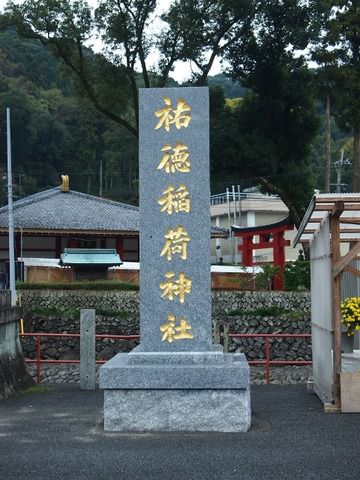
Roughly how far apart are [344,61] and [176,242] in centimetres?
1752

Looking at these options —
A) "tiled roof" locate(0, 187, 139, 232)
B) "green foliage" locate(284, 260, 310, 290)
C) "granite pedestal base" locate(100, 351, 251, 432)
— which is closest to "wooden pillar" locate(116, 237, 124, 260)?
"tiled roof" locate(0, 187, 139, 232)

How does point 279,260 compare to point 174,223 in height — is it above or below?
below

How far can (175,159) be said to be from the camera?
7453 mm

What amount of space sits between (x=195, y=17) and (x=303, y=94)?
15.6ft

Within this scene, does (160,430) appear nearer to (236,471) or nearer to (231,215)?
(236,471)

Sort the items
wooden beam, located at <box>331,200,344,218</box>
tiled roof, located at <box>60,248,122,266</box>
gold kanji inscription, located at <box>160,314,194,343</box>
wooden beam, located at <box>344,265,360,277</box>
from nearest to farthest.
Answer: gold kanji inscription, located at <box>160,314,194,343</box>
wooden beam, located at <box>331,200,344,218</box>
wooden beam, located at <box>344,265,360,277</box>
tiled roof, located at <box>60,248,122,266</box>

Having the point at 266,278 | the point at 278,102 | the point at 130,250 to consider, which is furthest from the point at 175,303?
the point at 130,250

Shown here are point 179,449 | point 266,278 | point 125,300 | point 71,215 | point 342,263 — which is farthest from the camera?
point 71,215

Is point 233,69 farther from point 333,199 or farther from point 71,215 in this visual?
point 333,199

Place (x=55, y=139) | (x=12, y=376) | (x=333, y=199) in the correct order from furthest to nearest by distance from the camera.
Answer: (x=55, y=139) < (x=12, y=376) < (x=333, y=199)

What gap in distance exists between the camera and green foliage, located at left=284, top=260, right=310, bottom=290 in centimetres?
2208

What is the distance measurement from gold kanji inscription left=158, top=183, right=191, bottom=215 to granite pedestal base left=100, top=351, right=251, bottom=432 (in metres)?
1.70

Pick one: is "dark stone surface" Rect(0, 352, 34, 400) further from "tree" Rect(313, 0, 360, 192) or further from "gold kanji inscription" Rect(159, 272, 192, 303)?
"tree" Rect(313, 0, 360, 192)

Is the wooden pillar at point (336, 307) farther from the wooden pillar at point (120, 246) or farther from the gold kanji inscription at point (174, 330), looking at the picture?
the wooden pillar at point (120, 246)
